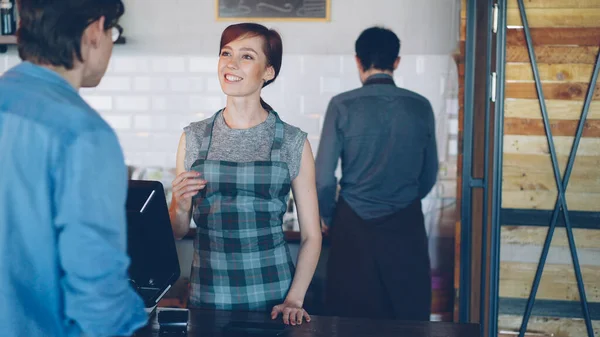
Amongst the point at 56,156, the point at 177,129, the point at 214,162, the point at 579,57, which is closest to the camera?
the point at 56,156

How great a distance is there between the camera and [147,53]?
176 inches

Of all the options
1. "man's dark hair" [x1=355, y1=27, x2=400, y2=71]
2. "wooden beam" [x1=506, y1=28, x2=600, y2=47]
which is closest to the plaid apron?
"man's dark hair" [x1=355, y1=27, x2=400, y2=71]

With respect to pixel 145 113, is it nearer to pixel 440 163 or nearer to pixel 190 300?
pixel 440 163

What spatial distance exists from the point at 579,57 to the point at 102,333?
2.61 metres

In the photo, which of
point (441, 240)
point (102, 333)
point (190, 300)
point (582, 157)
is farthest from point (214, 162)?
point (441, 240)

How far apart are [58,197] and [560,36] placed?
8.55ft

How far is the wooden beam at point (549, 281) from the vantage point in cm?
313

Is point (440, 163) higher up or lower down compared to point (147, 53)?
lower down

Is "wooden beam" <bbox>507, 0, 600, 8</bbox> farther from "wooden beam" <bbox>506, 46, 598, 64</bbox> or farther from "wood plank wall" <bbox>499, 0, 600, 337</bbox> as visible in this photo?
"wooden beam" <bbox>506, 46, 598, 64</bbox>

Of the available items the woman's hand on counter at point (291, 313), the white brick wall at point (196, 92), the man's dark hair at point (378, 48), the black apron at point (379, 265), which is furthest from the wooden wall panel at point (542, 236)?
the woman's hand on counter at point (291, 313)

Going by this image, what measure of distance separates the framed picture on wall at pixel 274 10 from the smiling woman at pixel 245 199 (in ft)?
7.35

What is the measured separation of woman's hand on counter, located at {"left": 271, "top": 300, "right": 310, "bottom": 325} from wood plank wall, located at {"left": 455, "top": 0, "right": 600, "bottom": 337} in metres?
1.64

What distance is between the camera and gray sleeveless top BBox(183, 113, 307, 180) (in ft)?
6.80

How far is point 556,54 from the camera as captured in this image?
3.12 meters
